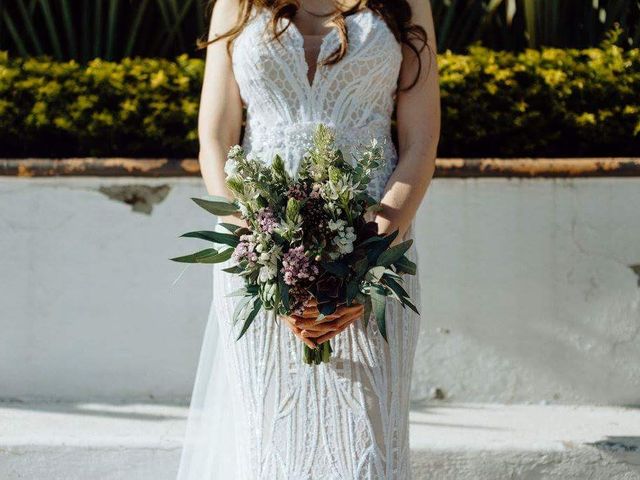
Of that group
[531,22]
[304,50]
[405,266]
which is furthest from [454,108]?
[405,266]

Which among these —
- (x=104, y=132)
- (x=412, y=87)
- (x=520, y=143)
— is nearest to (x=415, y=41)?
(x=412, y=87)

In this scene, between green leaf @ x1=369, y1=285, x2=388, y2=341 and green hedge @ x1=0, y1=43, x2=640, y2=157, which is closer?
green leaf @ x1=369, y1=285, x2=388, y2=341

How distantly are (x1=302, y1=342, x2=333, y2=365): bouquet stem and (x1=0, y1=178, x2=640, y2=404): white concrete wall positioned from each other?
4.91 feet

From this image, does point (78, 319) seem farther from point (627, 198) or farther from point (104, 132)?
point (627, 198)

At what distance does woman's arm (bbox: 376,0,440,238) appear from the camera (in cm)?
261

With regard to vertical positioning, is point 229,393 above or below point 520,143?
below

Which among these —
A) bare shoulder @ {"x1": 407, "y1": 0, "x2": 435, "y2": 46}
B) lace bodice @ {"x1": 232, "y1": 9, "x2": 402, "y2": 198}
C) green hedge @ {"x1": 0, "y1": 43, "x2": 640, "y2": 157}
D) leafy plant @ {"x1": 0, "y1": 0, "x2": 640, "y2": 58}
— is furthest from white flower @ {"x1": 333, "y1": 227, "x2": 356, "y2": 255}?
leafy plant @ {"x1": 0, "y1": 0, "x2": 640, "y2": 58}

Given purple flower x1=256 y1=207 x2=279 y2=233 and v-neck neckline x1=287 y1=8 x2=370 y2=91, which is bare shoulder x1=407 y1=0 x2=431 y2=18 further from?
purple flower x1=256 y1=207 x2=279 y2=233

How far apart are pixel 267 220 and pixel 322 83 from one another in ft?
2.15

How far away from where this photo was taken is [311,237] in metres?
2.24

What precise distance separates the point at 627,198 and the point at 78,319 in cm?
229

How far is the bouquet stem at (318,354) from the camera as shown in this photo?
99.3 inches

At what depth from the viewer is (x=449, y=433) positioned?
11.7ft

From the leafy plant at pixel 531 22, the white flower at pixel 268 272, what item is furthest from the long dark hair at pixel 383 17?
the leafy plant at pixel 531 22
